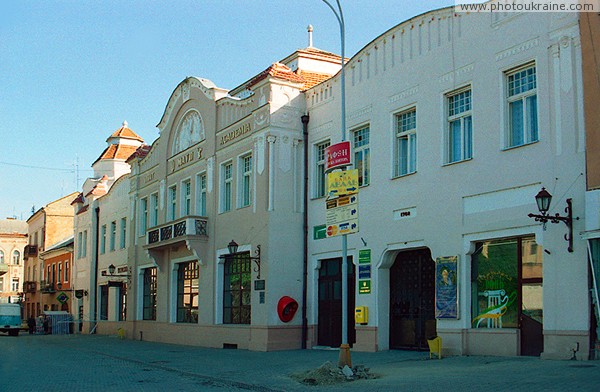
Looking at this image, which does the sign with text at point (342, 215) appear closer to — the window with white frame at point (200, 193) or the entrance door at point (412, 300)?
the entrance door at point (412, 300)

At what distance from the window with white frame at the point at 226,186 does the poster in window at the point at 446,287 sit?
10803 mm

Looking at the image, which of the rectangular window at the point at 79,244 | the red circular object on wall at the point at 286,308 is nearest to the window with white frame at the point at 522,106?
the red circular object on wall at the point at 286,308

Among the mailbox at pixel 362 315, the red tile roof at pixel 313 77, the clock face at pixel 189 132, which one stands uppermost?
the red tile roof at pixel 313 77

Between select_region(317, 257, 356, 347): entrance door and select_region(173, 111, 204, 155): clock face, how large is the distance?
9070mm

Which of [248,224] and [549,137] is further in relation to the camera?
[248,224]

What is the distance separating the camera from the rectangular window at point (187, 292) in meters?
29.2

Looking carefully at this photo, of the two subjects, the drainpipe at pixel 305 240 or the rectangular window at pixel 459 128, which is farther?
the drainpipe at pixel 305 240

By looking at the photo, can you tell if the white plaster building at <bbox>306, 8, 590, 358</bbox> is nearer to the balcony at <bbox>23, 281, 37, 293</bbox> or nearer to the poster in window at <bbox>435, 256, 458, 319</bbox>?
the poster in window at <bbox>435, 256, 458, 319</bbox>

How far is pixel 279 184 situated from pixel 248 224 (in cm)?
205

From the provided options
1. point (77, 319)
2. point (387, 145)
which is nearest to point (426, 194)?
point (387, 145)

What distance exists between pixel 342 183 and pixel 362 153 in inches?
246

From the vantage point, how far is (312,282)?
931 inches

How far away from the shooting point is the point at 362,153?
2191 centimetres

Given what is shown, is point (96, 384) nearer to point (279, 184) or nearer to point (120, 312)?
point (279, 184)
